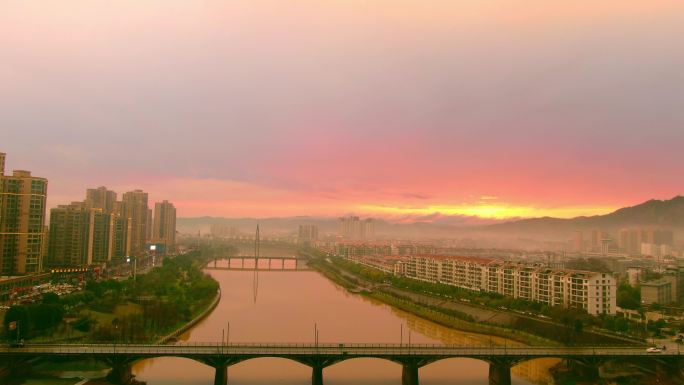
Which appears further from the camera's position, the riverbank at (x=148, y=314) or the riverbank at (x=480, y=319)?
the riverbank at (x=480, y=319)

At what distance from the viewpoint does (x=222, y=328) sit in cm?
1159

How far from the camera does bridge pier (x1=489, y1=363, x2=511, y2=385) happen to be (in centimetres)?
752

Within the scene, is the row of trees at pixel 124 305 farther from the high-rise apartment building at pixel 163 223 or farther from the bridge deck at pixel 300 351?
the high-rise apartment building at pixel 163 223

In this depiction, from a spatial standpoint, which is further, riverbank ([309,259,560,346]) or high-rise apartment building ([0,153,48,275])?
high-rise apartment building ([0,153,48,275])

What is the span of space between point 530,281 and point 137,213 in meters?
24.7

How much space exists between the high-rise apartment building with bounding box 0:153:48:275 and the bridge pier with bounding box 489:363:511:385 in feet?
47.3

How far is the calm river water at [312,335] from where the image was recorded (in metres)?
7.97

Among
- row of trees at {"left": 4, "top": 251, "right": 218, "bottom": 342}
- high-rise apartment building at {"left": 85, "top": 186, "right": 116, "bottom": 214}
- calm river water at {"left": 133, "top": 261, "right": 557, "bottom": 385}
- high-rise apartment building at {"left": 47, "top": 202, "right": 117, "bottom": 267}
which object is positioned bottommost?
calm river water at {"left": 133, "top": 261, "right": 557, "bottom": 385}

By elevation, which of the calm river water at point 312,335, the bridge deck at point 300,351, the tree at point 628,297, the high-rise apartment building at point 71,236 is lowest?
the calm river water at point 312,335

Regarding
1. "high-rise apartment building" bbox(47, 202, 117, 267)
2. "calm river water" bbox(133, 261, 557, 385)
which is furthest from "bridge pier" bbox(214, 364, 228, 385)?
"high-rise apartment building" bbox(47, 202, 117, 267)

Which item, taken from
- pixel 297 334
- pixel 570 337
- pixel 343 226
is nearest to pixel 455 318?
pixel 570 337

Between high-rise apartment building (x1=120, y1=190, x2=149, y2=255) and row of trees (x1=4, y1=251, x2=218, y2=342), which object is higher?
high-rise apartment building (x1=120, y1=190, x2=149, y2=255)

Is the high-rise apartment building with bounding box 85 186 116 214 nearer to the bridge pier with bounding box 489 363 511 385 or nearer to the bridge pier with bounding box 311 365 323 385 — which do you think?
the bridge pier with bounding box 311 365 323 385

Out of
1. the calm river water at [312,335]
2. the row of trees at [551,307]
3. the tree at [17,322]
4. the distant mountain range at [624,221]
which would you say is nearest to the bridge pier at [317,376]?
the calm river water at [312,335]
